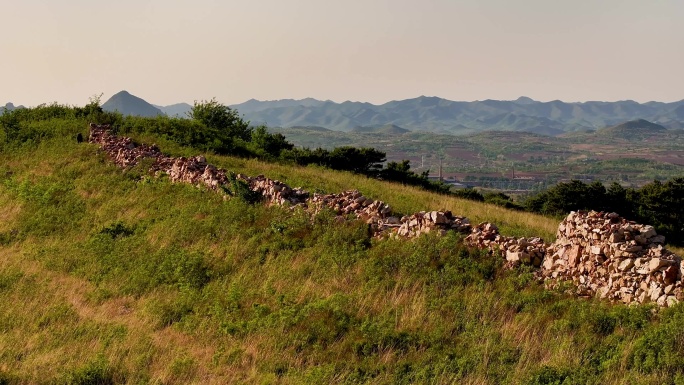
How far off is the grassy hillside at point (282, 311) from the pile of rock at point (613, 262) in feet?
1.90

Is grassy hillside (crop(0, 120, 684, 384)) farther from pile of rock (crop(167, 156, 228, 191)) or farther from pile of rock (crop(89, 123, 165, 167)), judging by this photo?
pile of rock (crop(89, 123, 165, 167))

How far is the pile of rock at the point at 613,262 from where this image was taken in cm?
884

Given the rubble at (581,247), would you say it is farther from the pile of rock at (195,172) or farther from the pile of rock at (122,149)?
the pile of rock at (122,149)

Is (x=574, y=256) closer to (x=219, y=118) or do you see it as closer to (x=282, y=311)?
(x=282, y=311)

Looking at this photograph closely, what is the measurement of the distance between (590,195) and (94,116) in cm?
3546

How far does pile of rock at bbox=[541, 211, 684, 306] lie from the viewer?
8.84 m

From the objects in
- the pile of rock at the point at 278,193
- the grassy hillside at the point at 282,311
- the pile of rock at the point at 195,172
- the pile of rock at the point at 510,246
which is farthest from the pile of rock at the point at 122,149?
the pile of rock at the point at 510,246

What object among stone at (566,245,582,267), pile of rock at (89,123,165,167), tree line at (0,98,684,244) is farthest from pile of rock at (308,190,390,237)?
tree line at (0,98,684,244)

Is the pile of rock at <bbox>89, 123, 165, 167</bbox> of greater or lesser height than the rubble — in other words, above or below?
above

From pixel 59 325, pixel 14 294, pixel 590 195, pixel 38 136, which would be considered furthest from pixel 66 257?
pixel 590 195

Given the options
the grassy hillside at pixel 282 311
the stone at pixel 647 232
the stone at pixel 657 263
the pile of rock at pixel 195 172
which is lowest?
the grassy hillside at pixel 282 311

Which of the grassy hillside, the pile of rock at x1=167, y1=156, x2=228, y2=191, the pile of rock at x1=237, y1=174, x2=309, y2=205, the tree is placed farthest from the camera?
the tree

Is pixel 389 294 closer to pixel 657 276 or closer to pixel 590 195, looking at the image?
pixel 657 276

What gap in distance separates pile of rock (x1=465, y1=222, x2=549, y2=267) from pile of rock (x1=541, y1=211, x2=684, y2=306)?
0.30 m
